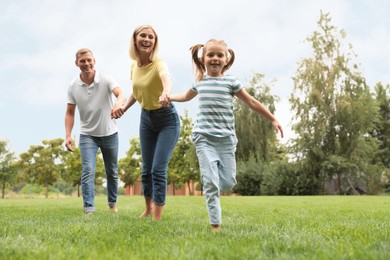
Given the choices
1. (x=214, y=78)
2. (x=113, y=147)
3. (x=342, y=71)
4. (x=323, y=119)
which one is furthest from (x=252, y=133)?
(x=214, y=78)

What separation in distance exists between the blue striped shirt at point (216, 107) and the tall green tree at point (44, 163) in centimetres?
4342

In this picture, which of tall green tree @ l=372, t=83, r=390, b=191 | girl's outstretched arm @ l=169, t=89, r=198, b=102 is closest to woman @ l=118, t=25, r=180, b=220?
girl's outstretched arm @ l=169, t=89, r=198, b=102

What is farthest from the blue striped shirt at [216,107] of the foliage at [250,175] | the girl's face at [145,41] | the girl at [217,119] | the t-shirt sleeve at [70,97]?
the foliage at [250,175]

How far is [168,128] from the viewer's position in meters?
5.64

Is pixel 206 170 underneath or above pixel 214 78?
underneath

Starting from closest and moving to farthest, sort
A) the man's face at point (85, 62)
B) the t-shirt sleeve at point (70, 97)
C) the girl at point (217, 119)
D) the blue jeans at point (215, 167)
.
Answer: the blue jeans at point (215, 167) < the girl at point (217, 119) < the man's face at point (85, 62) < the t-shirt sleeve at point (70, 97)

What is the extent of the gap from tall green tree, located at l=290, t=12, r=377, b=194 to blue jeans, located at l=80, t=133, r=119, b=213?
96.0 feet

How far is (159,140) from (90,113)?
1.89 m

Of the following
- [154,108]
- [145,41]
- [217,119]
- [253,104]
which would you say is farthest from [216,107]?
[145,41]

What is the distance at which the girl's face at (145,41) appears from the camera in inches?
215

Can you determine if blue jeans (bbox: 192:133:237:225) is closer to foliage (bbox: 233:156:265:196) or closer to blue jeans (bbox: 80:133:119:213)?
blue jeans (bbox: 80:133:119:213)

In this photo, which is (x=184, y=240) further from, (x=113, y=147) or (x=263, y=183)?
(x=263, y=183)

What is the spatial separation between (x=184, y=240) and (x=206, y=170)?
90 centimetres

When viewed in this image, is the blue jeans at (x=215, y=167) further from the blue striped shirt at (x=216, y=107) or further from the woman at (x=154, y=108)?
the woman at (x=154, y=108)
